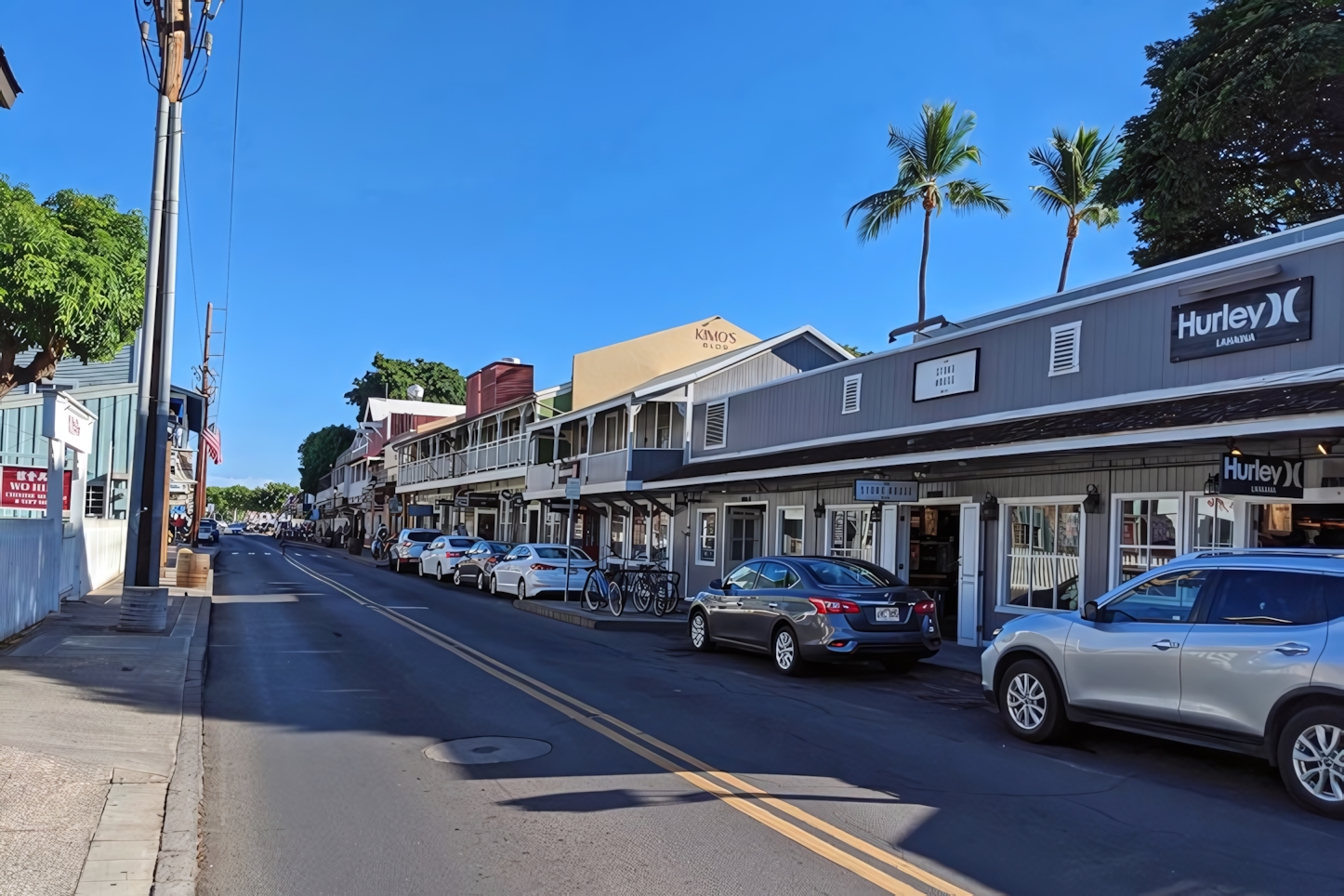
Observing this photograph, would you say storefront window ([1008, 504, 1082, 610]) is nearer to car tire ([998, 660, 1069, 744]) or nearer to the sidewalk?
car tire ([998, 660, 1069, 744])

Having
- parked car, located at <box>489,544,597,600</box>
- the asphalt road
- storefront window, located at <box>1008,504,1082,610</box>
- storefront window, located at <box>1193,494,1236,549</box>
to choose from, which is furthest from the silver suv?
parked car, located at <box>489,544,597,600</box>

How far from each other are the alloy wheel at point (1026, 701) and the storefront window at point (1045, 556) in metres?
5.70

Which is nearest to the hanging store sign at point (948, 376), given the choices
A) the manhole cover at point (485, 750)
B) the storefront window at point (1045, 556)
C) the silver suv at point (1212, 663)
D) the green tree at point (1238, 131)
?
the storefront window at point (1045, 556)

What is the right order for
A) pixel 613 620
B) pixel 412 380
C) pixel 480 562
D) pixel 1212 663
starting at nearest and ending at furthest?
pixel 1212 663 → pixel 613 620 → pixel 480 562 → pixel 412 380

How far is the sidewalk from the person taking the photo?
16.5 feet

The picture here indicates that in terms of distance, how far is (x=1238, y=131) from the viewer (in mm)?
21844

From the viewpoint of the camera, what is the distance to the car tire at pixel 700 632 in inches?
579

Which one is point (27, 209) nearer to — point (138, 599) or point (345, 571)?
point (138, 599)

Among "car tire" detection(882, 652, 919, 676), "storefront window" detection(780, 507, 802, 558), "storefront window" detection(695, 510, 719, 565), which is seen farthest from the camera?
"storefront window" detection(695, 510, 719, 565)

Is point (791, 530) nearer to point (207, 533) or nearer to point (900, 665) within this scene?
point (900, 665)

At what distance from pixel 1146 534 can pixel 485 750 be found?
9.35 m

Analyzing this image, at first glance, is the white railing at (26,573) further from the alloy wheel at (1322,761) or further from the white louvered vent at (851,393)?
the white louvered vent at (851,393)

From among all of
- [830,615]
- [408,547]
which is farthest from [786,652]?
[408,547]

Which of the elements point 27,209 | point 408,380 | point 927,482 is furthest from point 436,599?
point 408,380
